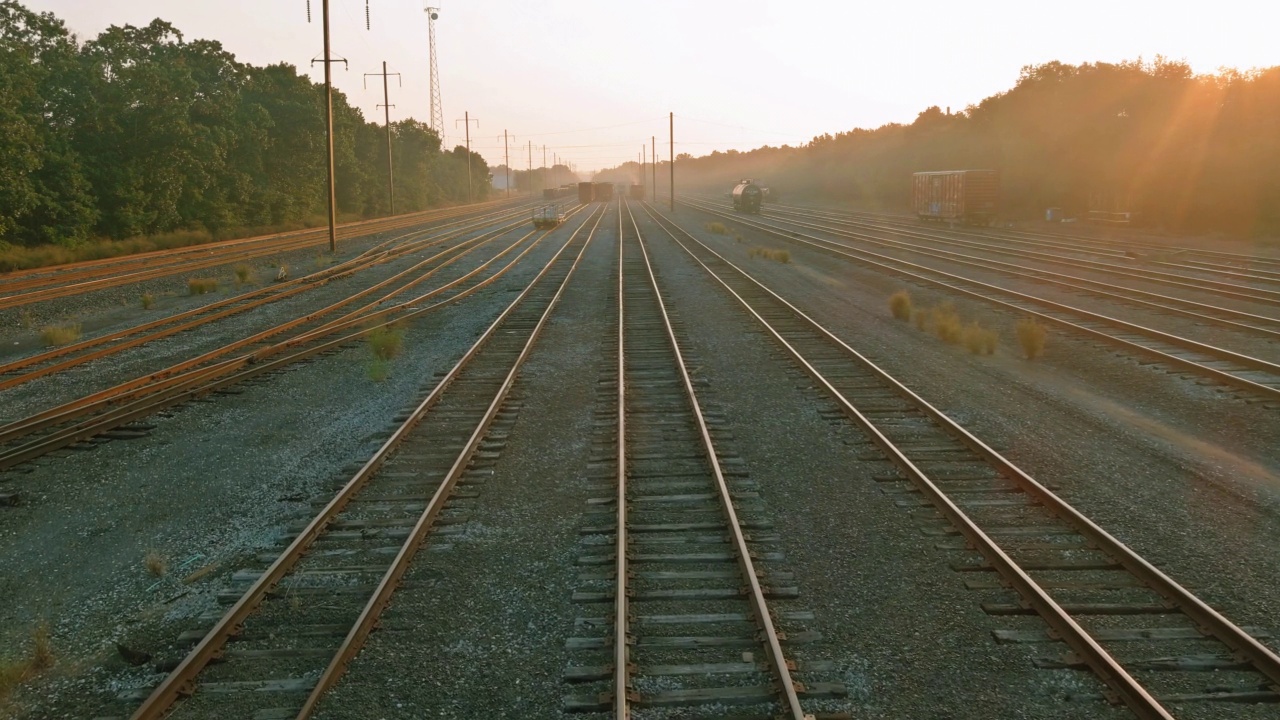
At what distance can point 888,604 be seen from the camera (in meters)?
6.48

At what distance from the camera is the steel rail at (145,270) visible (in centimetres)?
2331

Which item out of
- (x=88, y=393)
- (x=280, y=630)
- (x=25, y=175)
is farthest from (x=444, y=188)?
(x=280, y=630)

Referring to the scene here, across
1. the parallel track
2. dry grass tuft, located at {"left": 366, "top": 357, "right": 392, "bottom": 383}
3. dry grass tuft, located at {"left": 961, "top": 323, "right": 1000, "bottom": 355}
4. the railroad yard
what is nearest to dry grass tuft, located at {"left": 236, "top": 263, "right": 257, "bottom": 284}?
the railroad yard

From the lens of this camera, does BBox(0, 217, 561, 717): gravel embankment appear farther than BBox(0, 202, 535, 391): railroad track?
No

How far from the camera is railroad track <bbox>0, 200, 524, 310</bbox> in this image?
23.7m

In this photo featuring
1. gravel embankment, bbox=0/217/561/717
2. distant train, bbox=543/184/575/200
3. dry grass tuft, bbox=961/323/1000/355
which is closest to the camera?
gravel embankment, bbox=0/217/561/717

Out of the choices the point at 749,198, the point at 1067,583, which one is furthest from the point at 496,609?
the point at 749,198

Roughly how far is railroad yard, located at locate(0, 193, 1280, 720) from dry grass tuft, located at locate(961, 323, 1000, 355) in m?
0.07

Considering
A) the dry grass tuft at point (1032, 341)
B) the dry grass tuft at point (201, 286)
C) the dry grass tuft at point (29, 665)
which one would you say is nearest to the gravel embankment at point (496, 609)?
the dry grass tuft at point (29, 665)

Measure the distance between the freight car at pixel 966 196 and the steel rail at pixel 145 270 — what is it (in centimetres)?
3326

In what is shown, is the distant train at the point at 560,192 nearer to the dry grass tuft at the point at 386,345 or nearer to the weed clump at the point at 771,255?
the weed clump at the point at 771,255

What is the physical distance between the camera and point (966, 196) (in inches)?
1875

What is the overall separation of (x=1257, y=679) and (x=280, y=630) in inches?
246

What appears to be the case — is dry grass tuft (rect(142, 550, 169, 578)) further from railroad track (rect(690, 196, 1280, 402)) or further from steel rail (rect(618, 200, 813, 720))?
railroad track (rect(690, 196, 1280, 402))
